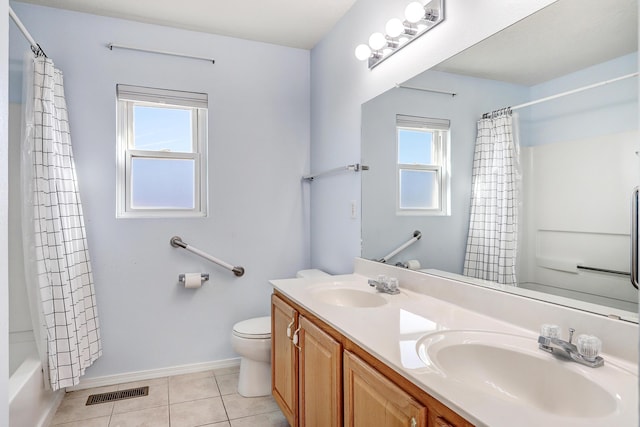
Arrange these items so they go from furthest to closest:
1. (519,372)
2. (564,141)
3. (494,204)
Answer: (494,204) < (564,141) < (519,372)

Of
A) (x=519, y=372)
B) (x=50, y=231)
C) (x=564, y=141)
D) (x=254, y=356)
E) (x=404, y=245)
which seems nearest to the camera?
(x=519, y=372)

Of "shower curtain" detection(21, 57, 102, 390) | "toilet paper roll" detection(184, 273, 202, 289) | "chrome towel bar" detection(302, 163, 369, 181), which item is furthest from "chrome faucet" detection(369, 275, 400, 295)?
"shower curtain" detection(21, 57, 102, 390)

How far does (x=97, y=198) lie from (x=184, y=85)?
0.97 meters

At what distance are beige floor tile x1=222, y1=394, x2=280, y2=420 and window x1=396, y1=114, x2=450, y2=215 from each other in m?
1.39

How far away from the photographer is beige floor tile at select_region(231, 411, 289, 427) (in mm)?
2015

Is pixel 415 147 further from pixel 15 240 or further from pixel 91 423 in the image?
pixel 15 240

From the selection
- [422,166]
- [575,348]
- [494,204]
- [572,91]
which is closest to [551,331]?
[575,348]

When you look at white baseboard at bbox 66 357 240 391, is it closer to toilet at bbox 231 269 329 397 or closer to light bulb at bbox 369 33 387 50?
toilet at bbox 231 269 329 397

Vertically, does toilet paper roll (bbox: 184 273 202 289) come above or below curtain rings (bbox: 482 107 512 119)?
below

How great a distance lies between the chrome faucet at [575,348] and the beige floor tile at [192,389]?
201 cm

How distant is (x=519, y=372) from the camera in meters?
1.02

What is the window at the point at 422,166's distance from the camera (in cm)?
163

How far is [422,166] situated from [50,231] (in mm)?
1991

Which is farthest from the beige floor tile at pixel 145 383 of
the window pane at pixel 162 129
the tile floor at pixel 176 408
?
the window pane at pixel 162 129
